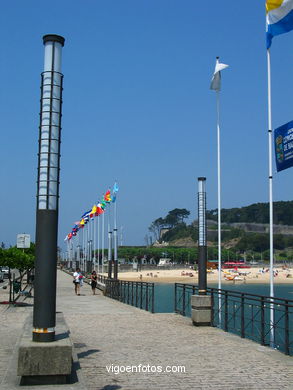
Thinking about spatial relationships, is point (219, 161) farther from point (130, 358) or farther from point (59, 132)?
point (59, 132)

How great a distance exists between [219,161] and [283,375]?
486 inches

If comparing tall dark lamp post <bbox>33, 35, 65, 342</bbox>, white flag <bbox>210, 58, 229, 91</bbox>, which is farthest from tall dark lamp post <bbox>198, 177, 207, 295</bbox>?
tall dark lamp post <bbox>33, 35, 65, 342</bbox>

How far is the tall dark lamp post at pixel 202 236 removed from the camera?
49.8 ft

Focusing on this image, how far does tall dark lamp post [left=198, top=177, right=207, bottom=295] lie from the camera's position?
1519 centimetres

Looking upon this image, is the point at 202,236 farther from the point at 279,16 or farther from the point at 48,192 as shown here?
the point at 48,192

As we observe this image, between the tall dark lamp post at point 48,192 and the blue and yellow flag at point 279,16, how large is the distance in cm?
750

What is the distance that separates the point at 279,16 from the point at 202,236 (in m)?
6.09

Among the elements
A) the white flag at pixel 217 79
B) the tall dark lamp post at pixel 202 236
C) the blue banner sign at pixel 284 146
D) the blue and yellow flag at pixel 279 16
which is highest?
the white flag at pixel 217 79

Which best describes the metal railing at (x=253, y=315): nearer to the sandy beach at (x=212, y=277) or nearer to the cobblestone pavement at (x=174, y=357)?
the cobblestone pavement at (x=174, y=357)

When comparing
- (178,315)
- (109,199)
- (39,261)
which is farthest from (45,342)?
(109,199)

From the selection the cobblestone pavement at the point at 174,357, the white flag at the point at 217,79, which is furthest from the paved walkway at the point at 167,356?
the white flag at the point at 217,79

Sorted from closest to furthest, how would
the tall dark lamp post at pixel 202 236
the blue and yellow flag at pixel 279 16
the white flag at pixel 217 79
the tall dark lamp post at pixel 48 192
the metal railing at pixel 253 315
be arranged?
the tall dark lamp post at pixel 48 192 → the metal railing at pixel 253 315 → the blue and yellow flag at pixel 279 16 → the tall dark lamp post at pixel 202 236 → the white flag at pixel 217 79

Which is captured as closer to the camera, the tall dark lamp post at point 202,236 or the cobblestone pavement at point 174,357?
the cobblestone pavement at point 174,357

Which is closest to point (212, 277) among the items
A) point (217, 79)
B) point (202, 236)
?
point (217, 79)
